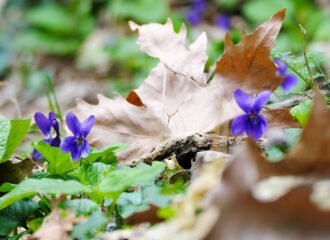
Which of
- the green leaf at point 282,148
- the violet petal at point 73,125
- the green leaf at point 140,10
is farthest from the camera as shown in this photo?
the green leaf at point 140,10

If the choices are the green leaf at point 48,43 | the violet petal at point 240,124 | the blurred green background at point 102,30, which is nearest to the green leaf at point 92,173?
the violet petal at point 240,124

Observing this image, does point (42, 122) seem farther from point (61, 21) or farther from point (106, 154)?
point (61, 21)

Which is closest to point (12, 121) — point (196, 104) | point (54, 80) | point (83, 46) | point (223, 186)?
point (196, 104)

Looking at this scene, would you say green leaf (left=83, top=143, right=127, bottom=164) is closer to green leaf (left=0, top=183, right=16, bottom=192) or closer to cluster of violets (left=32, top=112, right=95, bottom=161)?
cluster of violets (left=32, top=112, right=95, bottom=161)

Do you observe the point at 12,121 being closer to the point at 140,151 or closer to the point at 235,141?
the point at 140,151

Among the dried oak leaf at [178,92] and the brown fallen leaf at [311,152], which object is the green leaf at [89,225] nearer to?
the brown fallen leaf at [311,152]

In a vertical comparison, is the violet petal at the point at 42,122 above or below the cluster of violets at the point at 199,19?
above

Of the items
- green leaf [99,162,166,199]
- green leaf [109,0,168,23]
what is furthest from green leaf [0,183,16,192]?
green leaf [109,0,168,23]
